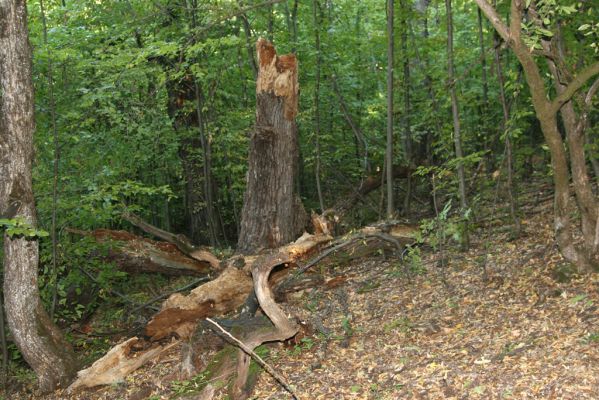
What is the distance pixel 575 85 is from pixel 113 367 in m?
5.72

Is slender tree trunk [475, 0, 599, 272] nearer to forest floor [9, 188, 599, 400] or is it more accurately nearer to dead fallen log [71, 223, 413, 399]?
forest floor [9, 188, 599, 400]

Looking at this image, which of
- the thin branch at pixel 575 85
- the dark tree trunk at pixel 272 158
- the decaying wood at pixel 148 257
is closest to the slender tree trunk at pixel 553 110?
the thin branch at pixel 575 85

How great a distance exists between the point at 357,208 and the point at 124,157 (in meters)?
4.71

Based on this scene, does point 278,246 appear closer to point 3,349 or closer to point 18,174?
point 18,174

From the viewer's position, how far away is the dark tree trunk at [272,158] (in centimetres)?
853

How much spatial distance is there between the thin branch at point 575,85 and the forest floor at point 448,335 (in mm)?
1836

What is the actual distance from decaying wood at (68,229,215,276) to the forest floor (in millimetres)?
1769

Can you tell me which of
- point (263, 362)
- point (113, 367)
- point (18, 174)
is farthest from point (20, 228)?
point (263, 362)

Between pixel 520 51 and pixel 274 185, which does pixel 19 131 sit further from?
pixel 520 51

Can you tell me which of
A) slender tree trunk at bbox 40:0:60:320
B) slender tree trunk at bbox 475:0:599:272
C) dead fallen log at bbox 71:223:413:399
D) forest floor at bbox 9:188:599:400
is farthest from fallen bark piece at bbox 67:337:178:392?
slender tree trunk at bbox 475:0:599:272

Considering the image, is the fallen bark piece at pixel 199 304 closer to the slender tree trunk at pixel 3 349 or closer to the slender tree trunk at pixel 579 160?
the slender tree trunk at pixel 3 349

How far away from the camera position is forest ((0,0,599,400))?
17.9ft

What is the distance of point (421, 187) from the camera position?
12.3 meters

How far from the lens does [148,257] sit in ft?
28.1
